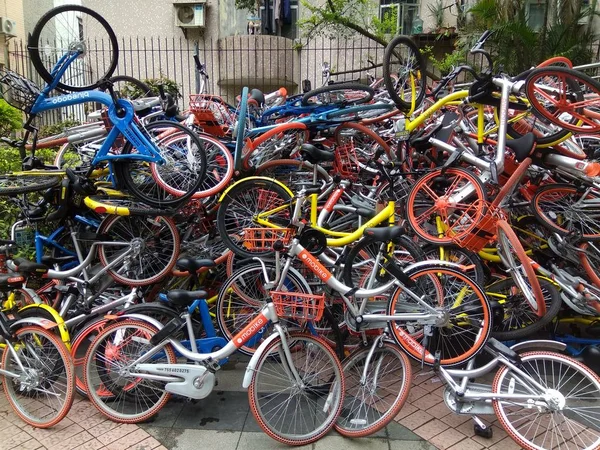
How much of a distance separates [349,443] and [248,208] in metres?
2.50

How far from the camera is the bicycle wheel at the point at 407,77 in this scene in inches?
203

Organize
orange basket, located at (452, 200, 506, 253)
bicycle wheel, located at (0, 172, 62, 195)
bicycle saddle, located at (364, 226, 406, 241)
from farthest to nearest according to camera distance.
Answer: bicycle wheel, located at (0, 172, 62, 195) < orange basket, located at (452, 200, 506, 253) < bicycle saddle, located at (364, 226, 406, 241)

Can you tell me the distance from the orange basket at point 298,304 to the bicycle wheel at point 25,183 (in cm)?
283

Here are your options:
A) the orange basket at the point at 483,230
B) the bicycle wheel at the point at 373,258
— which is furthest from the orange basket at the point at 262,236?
the orange basket at the point at 483,230

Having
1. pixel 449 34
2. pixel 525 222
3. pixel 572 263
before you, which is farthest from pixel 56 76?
pixel 449 34

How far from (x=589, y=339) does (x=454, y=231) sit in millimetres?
1745

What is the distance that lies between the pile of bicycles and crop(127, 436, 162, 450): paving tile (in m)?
0.21

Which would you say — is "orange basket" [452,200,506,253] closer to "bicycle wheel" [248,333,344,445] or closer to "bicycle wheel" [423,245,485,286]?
"bicycle wheel" [423,245,485,286]

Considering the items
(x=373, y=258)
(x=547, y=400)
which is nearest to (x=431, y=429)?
(x=547, y=400)

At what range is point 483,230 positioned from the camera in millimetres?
4152

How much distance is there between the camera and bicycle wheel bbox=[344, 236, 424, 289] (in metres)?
3.93

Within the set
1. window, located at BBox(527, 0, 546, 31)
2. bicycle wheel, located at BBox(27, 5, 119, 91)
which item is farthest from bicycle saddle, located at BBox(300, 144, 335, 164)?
window, located at BBox(527, 0, 546, 31)

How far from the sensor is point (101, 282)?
4977 mm

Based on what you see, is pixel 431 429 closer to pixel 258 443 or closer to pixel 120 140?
pixel 258 443
